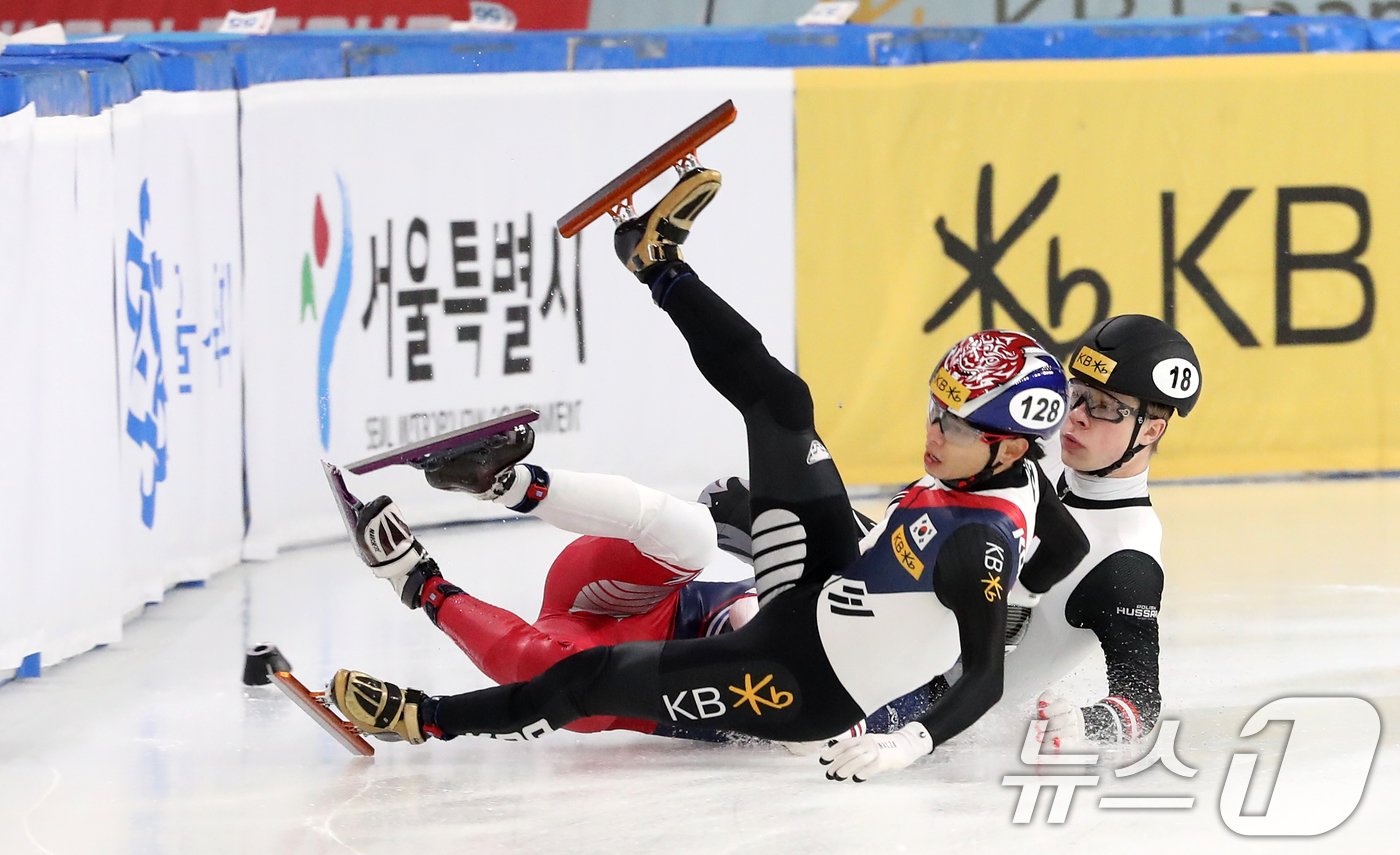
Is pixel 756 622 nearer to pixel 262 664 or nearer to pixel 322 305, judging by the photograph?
pixel 262 664

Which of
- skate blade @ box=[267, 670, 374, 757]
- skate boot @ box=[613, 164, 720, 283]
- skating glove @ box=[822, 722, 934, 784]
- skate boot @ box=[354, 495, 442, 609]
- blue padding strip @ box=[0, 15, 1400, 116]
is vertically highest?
blue padding strip @ box=[0, 15, 1400, 116]

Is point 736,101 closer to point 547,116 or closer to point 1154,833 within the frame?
point 547,116

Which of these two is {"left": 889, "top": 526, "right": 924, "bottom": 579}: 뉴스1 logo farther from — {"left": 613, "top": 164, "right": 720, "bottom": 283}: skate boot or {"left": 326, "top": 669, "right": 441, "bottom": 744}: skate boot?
{"left": 326, "top": 669, "right": 441, "bottom": 744}: skate boot

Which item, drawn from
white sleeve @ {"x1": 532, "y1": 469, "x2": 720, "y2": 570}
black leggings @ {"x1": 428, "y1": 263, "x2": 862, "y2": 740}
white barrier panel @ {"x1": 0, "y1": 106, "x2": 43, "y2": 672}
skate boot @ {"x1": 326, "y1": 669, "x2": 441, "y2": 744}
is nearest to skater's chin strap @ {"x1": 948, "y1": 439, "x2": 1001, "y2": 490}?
black leggings @ {"x1": 428, "y1": 263, "x2": 862, "y2": 740}

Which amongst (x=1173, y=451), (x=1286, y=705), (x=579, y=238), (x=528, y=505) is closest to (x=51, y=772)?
(x=528, y=505)

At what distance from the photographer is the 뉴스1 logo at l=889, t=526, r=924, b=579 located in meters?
4.24

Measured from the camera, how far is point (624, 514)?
470cm

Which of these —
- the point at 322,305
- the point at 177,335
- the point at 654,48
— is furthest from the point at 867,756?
the point at 654,48

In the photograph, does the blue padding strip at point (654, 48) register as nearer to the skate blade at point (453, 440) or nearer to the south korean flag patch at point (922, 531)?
the skate blade at point (453, 440)

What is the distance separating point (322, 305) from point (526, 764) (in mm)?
3117

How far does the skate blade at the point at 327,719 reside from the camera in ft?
15.2

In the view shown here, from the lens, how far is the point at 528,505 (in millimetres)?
4680

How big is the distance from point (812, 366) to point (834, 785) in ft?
13.3

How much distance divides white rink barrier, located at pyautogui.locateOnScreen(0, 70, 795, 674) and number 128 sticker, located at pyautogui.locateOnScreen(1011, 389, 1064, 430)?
8.70 ft
